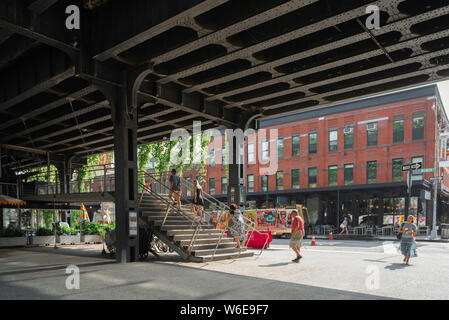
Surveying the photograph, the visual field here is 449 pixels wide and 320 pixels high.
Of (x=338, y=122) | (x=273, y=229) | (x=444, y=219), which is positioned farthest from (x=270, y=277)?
(x=444, y=219)

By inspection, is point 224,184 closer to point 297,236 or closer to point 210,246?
point 210,246

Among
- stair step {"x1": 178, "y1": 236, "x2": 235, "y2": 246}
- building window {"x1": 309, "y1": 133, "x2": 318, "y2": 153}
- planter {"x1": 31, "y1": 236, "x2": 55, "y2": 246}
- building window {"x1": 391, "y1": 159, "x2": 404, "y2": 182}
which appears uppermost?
building window {"x1": 309, "y1": 133, "x2": 318, "y2": 153}

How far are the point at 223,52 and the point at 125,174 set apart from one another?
212 inches

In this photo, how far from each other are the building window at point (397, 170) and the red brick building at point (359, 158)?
0.27ft

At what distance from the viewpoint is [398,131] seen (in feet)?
108

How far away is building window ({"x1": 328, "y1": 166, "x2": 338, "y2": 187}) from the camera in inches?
1436

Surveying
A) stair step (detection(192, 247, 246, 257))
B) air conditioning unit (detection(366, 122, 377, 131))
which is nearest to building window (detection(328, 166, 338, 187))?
air conditioning unit (detection(366, 122, 377, 131))

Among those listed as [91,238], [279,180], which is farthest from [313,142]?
[91,238]

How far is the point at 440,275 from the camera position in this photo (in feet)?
32.2

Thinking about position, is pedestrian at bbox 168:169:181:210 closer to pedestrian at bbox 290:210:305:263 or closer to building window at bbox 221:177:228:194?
pedestrian at bbox 290:210:305:263

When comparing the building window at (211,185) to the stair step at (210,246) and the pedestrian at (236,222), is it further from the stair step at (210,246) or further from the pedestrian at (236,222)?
the stair step at (210,246)

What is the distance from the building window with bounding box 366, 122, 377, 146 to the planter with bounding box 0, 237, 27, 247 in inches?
1145
